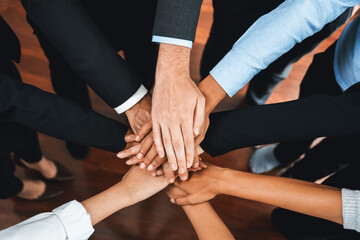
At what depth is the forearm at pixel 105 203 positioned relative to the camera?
0.81 meters

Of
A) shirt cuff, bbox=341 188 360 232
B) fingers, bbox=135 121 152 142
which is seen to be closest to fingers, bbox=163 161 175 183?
fingers, bbox=135 121 152 142

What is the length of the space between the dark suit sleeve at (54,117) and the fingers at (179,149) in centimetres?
20

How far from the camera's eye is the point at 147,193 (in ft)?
3.01

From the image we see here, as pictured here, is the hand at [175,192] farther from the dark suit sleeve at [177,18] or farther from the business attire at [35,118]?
the dark suit sleeve at [177,18]

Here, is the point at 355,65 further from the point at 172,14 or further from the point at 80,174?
the point at 80,174

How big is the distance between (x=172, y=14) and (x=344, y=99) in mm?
578

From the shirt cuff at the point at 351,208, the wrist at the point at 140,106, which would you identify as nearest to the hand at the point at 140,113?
the wrist at the point at 140,106

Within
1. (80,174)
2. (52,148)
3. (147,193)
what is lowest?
(80,174)

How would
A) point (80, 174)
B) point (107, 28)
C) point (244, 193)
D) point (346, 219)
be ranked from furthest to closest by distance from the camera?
1. point (80, 174)
2. point (107, 28)
3. point (244, 193)
4. point (346, 219)

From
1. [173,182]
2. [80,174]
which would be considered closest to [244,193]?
[173,182]

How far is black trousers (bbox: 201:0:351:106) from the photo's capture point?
1.06 m

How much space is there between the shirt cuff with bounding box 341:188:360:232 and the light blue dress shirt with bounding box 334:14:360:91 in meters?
0.39

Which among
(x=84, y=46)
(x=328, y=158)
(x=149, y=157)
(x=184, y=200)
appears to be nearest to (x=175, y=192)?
(x=184, y=200)

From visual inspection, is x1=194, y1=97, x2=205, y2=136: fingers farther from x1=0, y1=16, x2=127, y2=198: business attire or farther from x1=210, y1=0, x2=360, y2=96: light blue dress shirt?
x1=0, y1=16, x2=127, y2=198: business attire
